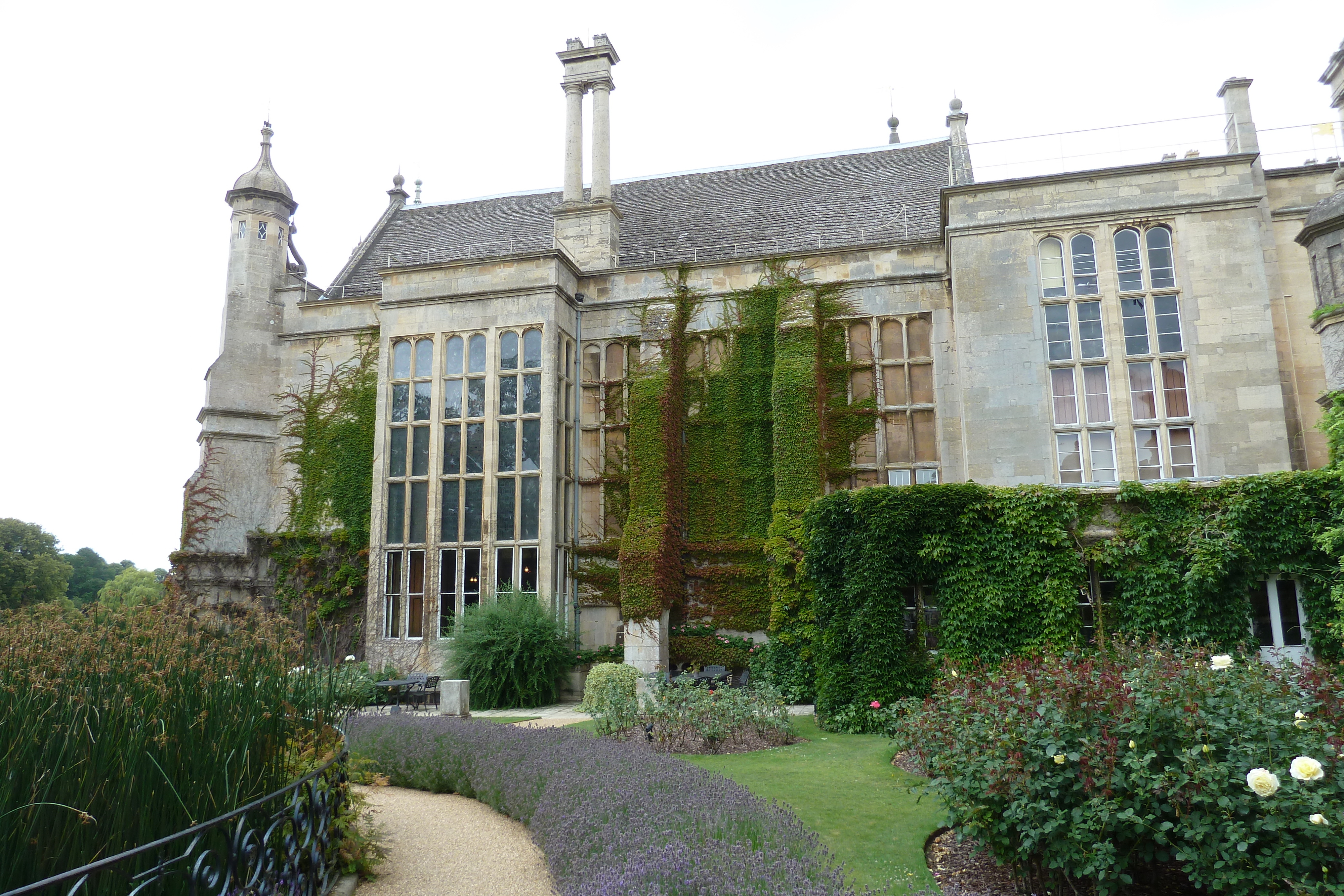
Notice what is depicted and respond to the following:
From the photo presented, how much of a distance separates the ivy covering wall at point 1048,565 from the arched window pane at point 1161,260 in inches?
190

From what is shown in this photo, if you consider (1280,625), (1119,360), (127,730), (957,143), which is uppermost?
(957,143)

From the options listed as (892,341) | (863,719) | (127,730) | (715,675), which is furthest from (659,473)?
(127,730)

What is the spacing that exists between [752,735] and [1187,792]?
749 centimetres

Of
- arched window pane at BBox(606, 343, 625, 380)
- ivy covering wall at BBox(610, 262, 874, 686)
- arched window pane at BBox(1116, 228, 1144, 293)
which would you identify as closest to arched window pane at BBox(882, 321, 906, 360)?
ivy covering wall at BBox(610, 262, 874, 686)

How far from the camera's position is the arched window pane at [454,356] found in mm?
20594

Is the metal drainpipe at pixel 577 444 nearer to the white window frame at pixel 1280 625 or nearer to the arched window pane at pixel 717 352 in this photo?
the arched window pane at pixel 717 352

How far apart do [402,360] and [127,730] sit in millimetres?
16663

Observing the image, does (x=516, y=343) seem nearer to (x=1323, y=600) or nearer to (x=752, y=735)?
(x=752, y=735)

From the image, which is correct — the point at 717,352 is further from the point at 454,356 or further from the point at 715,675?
the point at 715,675

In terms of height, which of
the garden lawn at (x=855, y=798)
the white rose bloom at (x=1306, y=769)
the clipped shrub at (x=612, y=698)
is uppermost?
the white rose bloom at (x=1306, y=769)

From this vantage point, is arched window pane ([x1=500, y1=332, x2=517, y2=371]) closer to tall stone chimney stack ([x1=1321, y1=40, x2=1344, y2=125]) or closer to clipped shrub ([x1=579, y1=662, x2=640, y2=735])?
clipped shrub ([x1=579, y1=662, x2=640, y2=735])

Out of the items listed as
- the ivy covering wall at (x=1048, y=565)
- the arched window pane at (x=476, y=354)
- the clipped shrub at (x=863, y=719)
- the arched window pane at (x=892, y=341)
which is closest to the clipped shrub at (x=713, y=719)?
the clipped shrub at (x=863, y=719)

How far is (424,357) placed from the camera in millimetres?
20812

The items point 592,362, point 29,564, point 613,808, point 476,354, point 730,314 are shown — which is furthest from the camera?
point 29,564
